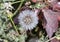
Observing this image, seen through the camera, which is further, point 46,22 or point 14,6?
point 14,6

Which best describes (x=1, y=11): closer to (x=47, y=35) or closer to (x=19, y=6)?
(x=19, y=6)

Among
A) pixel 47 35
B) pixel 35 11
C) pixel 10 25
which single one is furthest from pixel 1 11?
pixel 47 35

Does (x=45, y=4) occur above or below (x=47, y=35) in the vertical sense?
above

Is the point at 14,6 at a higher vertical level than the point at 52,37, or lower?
higher

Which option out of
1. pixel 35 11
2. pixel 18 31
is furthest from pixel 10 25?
pixel 35 11

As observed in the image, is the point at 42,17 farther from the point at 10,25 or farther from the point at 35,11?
the point at 10,25

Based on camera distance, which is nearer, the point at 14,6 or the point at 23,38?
the point at 23,38
